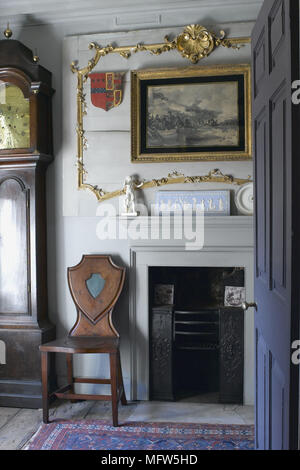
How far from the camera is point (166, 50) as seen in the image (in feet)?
11.3

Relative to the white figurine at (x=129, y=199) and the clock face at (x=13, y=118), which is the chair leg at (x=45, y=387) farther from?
the clock face at (x=13, y=118)

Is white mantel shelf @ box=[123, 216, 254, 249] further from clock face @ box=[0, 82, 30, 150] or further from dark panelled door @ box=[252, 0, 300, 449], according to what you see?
dark panelled door @ box=[252, 0, 300, 449]

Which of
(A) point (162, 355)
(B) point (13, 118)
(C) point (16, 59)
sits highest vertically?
(C) point (16, 59)

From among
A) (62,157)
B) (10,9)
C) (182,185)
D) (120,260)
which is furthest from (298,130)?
(10,9)

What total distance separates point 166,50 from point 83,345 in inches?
91.6

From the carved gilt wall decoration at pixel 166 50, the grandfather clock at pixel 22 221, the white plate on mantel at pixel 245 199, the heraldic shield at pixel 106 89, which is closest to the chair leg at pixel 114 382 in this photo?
the grandfather clock at pixel 22 221

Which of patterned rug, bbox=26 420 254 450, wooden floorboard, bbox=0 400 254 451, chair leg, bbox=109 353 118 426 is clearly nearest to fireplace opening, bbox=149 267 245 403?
wooden floorboard, bbox=0 400 254 451

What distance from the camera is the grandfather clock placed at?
3.38 metres

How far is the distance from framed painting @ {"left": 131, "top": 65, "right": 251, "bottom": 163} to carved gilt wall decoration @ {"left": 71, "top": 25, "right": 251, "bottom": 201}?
139 millimetres

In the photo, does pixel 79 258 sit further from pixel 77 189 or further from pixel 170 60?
pixel 170 60

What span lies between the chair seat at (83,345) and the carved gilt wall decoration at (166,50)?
1114mm

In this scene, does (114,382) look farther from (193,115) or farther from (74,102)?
(74,102)

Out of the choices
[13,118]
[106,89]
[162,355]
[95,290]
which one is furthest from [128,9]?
[162,355]

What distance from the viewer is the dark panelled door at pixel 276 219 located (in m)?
1.33
